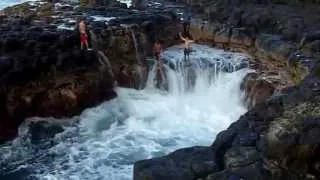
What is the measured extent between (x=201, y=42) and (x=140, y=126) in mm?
7692

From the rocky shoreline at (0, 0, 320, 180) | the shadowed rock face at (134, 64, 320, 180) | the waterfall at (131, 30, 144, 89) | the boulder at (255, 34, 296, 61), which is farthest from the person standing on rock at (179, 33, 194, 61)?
the shadowed rock face at (134, 64, 320, 180)

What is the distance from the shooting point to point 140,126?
2005 centimetres

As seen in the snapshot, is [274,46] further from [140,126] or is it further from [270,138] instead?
[270,138]

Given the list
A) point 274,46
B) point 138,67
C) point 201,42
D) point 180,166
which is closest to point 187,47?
point 201,42

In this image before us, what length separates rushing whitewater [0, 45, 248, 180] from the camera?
17000 millimetres

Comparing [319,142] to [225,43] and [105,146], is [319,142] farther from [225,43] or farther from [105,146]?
[225,43]

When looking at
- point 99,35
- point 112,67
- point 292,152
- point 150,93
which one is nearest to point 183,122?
point 150,93

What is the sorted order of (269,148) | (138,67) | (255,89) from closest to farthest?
(269,148) < (255,89) < (138,67)

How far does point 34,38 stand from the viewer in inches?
853

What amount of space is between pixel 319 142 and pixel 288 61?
1130 cm

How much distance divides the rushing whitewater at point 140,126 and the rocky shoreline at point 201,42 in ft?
2.78

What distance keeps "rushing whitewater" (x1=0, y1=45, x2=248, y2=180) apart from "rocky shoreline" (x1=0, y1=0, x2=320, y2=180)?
847 mm

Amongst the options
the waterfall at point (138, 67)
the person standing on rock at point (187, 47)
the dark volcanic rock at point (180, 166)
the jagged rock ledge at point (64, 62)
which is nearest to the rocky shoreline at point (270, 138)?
the dark volcanic rock at point (180, 166)

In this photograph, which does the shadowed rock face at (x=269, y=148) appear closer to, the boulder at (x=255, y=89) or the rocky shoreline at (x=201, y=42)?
the rocky shoreline at (x=201, y=42)
